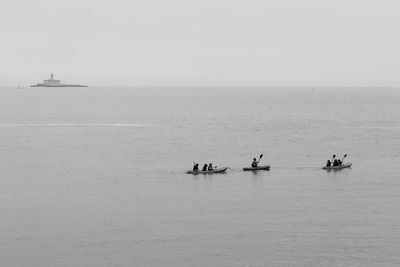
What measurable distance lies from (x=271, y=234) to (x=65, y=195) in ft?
74.2

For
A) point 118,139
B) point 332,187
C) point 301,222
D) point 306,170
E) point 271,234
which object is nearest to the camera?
point 271,234

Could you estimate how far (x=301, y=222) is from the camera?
170 feet

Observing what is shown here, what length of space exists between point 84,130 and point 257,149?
48272 mm

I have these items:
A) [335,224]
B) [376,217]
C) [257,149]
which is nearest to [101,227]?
[335,224]

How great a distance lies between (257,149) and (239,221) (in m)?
52.0

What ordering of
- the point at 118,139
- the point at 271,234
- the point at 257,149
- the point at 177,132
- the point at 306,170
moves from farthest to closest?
the point at 177,132, the point at 118,139, the point at 257,149, the point at 306,170, the point at 271,234

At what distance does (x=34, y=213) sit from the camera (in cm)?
5509

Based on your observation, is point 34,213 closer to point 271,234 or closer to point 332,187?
point 271,234

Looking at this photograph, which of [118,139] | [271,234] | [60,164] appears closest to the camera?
[271,234]

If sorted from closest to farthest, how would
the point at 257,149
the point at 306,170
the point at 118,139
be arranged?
the point at 306,170 < the point at 257,149 < the point at 118,139

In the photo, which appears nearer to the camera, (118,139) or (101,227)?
(101,227)

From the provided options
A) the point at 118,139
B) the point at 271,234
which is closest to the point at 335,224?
the point at 271,234

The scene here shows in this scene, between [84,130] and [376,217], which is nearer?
[376,217]

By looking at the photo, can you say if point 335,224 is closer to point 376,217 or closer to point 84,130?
point 376,217
